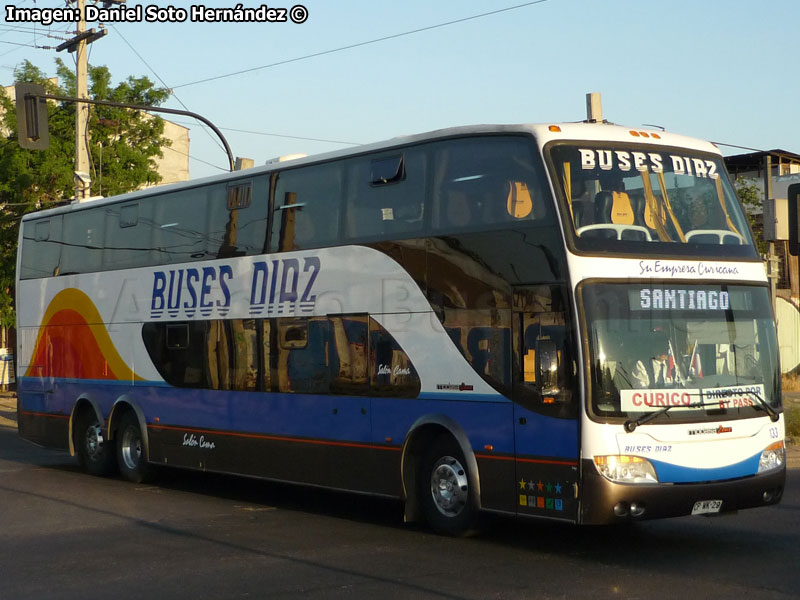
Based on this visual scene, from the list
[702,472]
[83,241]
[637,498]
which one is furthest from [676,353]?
[83,241]

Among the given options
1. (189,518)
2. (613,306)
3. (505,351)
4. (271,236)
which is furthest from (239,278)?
(613,306)

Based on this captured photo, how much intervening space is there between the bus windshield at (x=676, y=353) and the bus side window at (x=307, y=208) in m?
3.95

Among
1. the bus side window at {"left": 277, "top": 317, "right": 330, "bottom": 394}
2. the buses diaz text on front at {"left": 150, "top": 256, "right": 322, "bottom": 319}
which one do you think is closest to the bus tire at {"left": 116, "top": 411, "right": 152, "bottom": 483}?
the buses diaz text on front at {"left": 150, "top": 256, "right": 322, "bottom": 319}

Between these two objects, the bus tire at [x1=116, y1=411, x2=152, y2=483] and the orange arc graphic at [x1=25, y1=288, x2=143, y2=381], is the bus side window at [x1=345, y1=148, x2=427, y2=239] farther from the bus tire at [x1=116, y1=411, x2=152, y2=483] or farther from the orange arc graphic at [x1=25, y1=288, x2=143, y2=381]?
the bus tire at [x1=116, y1=411, x2=152, y2=483]

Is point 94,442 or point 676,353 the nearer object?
point 676,353

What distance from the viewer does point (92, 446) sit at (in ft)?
58.2

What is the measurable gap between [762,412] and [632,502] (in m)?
1.70

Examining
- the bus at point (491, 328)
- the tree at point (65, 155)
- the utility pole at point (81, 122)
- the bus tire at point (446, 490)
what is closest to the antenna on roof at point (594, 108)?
the bus at point (491, 328)

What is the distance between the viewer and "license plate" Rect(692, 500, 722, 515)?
10.1 m

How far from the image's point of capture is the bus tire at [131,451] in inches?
657

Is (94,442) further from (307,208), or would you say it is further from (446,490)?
(446,490)

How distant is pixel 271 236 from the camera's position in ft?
46.2

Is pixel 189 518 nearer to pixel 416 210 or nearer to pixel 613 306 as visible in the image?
pixel 416 210

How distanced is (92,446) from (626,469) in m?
10.4
